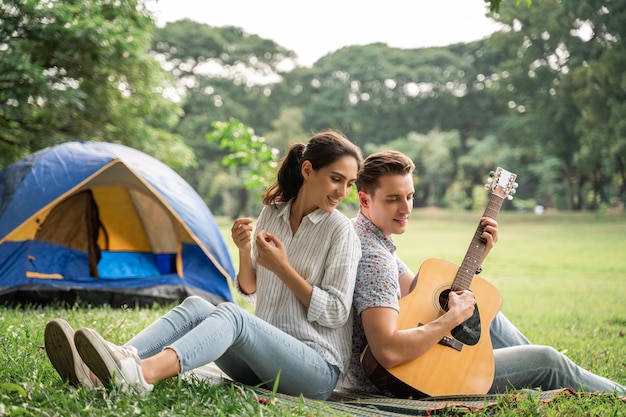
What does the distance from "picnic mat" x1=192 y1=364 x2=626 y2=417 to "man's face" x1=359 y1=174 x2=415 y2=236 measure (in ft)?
1.76

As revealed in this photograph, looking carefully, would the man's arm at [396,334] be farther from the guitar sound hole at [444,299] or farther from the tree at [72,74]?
the tree at [72,74]

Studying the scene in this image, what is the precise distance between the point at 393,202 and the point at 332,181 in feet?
0.72

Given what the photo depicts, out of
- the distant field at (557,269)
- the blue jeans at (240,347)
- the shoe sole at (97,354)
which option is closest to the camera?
A: the shoe sole at (97,354)

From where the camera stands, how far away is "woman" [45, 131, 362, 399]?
1786 mm

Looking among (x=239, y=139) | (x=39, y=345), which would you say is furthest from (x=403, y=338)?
(x=239, y=139)

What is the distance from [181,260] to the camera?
484cm

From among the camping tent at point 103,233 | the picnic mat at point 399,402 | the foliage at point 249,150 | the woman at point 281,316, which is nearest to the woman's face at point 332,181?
the woman at point 281,316

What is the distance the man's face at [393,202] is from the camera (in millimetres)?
2191

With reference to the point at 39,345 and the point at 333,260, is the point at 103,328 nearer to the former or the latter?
the point at 39,345

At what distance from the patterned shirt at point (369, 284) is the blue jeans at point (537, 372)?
0.41 meters

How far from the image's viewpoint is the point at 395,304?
80.9 inches

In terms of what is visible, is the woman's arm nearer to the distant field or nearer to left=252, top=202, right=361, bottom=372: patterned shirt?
left=252, top=202, right=361, bottom=372: patterned shirt

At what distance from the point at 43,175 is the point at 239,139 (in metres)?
2.81

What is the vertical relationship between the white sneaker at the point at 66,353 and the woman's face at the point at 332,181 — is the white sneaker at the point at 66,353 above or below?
below
